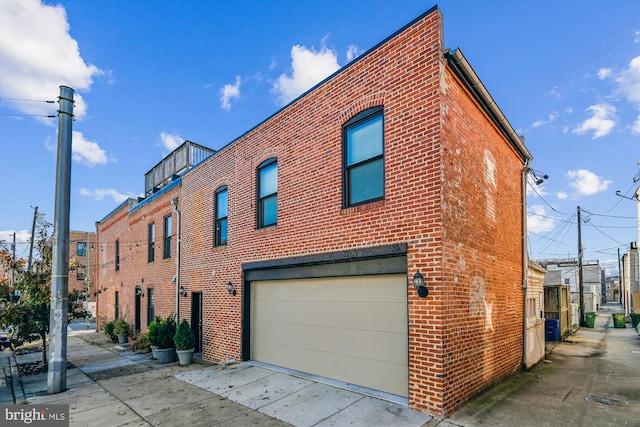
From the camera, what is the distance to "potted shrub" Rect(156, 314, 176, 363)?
11.5m

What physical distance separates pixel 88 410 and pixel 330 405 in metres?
4.74

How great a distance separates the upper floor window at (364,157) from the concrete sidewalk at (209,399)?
373 cm

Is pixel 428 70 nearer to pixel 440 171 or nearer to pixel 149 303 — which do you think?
pixel 440 171

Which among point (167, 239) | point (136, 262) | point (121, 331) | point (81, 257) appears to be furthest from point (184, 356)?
point (81, 257)

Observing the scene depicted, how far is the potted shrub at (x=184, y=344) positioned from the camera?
433 inches

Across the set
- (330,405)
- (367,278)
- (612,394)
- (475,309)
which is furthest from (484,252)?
(330,405)

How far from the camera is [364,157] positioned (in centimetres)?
759

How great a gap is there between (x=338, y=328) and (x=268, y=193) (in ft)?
13.2

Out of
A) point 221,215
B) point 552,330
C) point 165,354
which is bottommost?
point 552,330

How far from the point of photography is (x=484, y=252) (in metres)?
7.85

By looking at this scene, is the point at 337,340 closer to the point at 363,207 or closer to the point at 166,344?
the point at 363,207

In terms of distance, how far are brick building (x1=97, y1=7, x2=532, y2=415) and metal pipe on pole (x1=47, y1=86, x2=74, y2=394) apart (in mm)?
3746

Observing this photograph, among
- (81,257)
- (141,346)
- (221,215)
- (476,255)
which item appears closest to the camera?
(476,255)

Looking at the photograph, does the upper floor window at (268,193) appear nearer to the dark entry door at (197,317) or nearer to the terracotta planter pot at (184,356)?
the dark entry door at (197,317)
